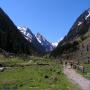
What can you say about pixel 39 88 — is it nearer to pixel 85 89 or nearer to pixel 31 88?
pixel 31 88

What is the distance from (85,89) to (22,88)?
8.81 m

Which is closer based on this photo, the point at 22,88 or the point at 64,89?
the point at 64,89

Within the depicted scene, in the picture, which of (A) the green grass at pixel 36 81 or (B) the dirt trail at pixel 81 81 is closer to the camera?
(A) the green grass at pixel 36 81

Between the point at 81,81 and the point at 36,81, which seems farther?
the point at 81,81

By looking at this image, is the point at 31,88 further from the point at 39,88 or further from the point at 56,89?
the point at 56,89

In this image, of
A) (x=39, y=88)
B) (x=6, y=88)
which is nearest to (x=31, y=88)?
(x=39, y=88)

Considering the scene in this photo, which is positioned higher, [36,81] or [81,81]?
[81,81]

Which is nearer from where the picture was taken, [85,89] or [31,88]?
[85,89]

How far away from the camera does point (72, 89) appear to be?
142 ft

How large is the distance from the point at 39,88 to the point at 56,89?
129 inches

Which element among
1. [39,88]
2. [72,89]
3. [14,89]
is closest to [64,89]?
[72,89]

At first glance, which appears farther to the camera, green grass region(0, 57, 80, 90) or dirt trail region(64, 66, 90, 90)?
dirt trail region(64, 66, 90, 90)

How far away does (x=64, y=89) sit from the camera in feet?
141

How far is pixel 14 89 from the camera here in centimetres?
4628
